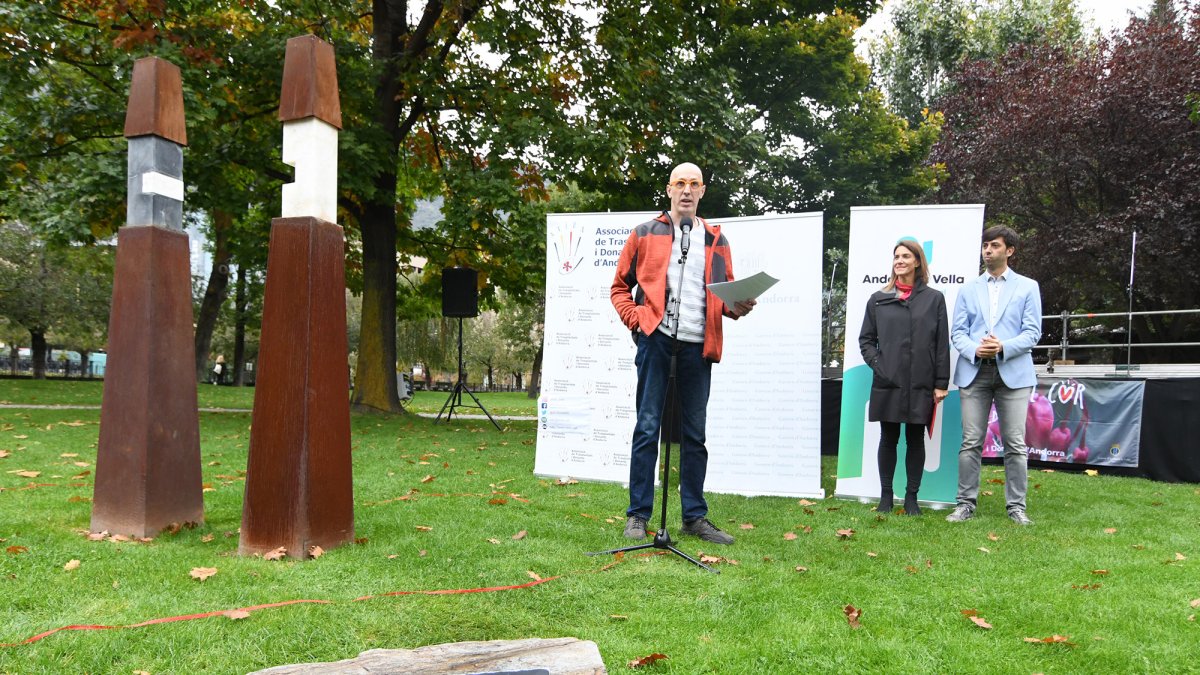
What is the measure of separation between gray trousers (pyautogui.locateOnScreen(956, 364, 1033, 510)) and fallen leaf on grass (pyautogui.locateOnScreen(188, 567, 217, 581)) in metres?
4.82

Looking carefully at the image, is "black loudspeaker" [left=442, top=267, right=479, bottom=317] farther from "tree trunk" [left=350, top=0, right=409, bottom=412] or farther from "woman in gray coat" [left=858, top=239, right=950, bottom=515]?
"woman in gray coat" [left=858, top=239, right=950, bottom=515]

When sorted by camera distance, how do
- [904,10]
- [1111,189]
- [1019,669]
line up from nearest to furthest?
[1019,669] < [1111,189] < [904,10]

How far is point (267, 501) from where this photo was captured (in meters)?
3.76

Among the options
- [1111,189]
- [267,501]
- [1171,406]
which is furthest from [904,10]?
[267,501]

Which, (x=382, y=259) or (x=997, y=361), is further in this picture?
(x=382, y=259)

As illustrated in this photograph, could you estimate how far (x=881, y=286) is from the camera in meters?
6.20

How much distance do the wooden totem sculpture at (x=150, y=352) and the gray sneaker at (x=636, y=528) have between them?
2.51m

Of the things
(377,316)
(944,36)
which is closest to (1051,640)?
(377,316)

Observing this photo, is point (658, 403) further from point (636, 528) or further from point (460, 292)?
point (460, 292)

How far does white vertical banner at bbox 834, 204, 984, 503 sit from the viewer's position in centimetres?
600

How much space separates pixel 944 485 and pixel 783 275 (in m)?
2.08

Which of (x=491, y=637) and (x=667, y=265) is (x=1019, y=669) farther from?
(x=667, y=265)

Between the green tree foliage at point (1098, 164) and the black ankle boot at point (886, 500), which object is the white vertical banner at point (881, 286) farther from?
the green tree foliage at point (1098, 164)

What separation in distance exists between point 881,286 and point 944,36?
25.2 m
